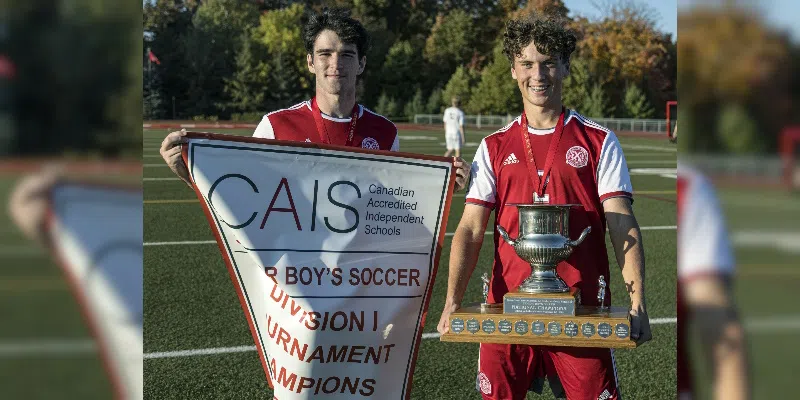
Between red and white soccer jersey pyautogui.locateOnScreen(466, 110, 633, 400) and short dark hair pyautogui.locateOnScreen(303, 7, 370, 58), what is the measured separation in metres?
0.63

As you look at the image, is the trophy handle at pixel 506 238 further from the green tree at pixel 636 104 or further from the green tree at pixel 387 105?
the green tree at pixel 387 105

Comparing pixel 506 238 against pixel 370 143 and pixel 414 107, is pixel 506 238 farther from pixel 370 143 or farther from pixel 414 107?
pixel 414 107

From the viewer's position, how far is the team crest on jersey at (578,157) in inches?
89.8

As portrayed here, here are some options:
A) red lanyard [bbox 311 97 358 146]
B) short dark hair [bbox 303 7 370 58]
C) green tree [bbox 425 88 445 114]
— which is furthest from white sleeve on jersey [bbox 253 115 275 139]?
green tree [bbox 425 88 445 114]

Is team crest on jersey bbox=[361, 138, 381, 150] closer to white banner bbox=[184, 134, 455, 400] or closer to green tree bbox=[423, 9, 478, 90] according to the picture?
white banner bbox=[184, 134, 455, 400]

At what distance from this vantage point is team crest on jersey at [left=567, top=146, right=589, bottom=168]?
2.28m

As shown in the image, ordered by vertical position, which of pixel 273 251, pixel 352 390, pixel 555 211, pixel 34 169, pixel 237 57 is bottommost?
pixel 352 390

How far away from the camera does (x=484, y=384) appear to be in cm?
241

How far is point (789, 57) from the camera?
0.40 m

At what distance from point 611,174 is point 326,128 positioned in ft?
3.44

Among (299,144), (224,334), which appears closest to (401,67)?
(224,334)

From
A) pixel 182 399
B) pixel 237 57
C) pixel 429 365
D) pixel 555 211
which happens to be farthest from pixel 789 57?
pixel 237 57

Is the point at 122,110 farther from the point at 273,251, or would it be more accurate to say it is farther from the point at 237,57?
the point at 237,57

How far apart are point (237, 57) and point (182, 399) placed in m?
3.21
